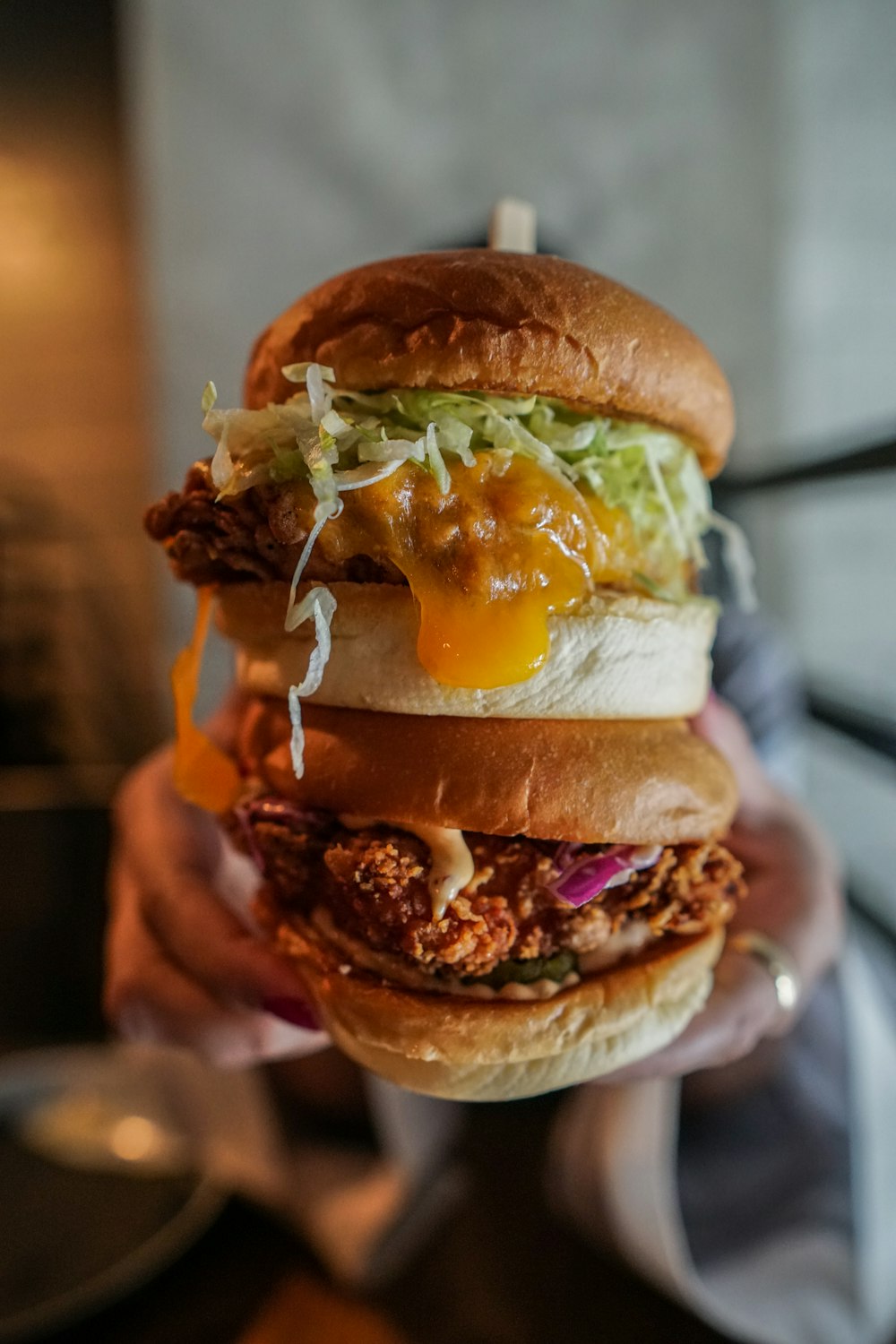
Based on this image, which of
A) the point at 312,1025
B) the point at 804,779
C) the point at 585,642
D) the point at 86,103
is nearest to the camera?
the point at 585,642

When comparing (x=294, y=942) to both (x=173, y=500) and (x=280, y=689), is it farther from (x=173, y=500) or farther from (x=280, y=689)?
(x=173, y=500)

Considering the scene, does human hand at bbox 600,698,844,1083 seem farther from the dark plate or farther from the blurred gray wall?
the blurred gray wall

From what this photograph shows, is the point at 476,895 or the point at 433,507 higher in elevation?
the point at 433,507

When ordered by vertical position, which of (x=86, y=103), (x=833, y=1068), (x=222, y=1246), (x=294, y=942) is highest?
(x=86, y=103)

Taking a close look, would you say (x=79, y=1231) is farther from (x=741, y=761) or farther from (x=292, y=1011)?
(x=741, y=761)

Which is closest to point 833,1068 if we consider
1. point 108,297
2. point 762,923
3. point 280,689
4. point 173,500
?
point 762,923

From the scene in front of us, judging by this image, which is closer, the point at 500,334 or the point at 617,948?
the point at 500,334

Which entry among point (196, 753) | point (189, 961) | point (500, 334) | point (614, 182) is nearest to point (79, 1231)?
point (189, 961)
